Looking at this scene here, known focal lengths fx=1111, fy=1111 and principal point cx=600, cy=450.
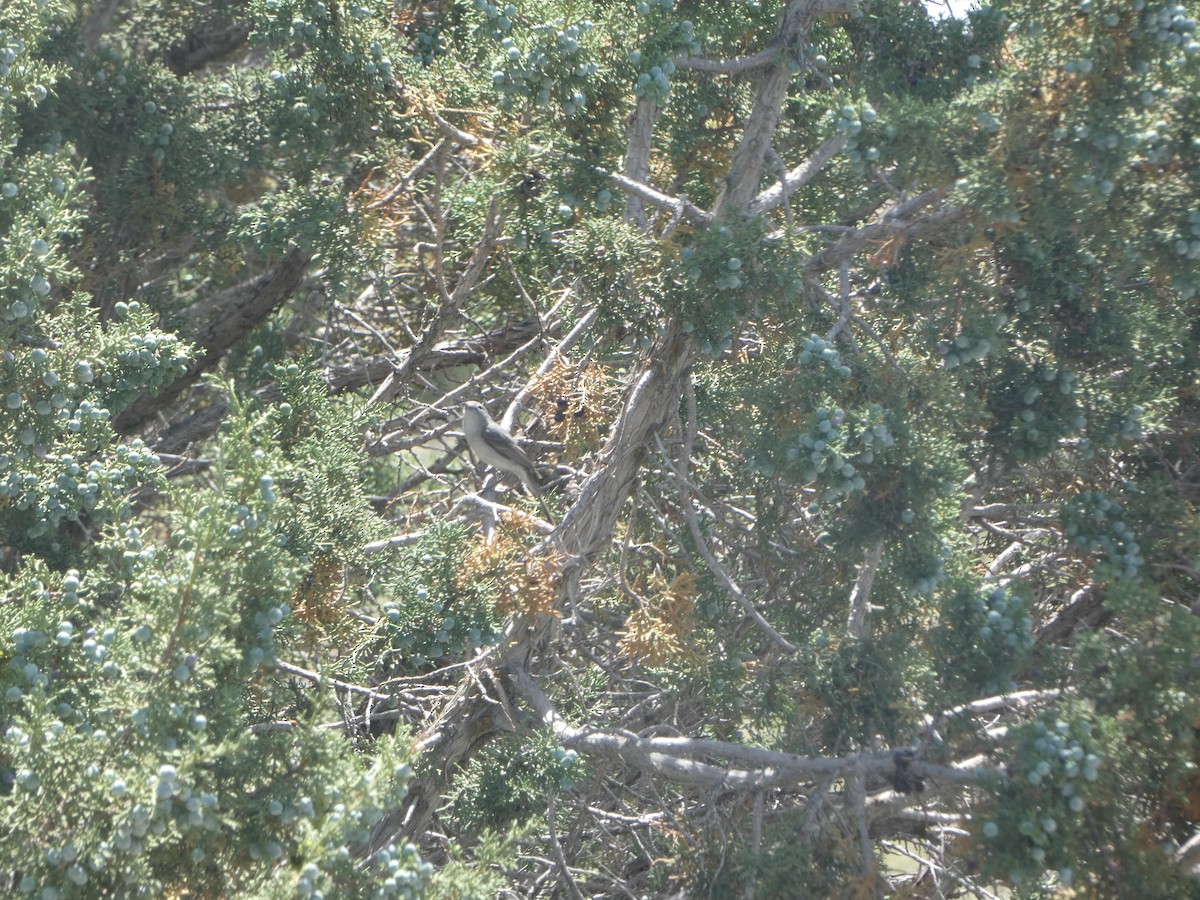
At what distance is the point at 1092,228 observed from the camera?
113 inches

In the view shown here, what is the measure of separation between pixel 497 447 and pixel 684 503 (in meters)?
1.07

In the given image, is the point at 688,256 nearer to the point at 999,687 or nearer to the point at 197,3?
the point at 999,687

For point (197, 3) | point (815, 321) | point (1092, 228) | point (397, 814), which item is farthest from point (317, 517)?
point (197, 3)

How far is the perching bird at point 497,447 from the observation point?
4.15 meters

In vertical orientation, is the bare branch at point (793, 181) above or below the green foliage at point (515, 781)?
above

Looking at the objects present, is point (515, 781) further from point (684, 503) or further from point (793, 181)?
point (793, 181)

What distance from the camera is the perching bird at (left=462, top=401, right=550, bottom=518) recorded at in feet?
13.6

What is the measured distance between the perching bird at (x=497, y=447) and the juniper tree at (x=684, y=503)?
124 millimetres

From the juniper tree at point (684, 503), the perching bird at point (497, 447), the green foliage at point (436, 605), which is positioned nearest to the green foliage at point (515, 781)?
the juniper tree at point (684, 503)

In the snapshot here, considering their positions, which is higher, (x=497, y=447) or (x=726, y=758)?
(x=497, y=447)

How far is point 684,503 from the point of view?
334 centimetres

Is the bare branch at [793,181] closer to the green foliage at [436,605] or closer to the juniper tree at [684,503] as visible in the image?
the juniper tree at [684,503]

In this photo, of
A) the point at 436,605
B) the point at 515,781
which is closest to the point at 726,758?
the point at 515,781

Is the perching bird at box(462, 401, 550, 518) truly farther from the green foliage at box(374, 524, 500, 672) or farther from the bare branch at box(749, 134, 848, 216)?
the bare branch at box(749, 134, 848, 216)
